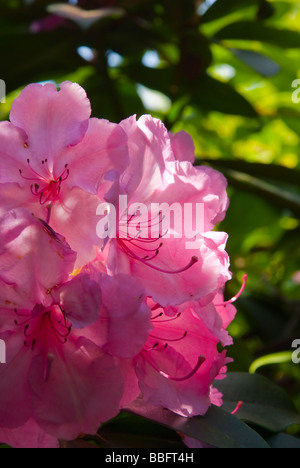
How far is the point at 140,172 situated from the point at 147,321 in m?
0.18

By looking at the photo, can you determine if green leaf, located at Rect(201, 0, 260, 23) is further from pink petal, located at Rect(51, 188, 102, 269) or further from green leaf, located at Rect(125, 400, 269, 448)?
green leaf, located at Rect(125, 400, 269, 448)

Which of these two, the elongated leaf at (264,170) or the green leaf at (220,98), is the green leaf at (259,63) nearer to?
the green leaf at (220,98)

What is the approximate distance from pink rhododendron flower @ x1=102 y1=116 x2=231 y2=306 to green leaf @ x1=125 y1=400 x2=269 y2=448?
0.46 feet

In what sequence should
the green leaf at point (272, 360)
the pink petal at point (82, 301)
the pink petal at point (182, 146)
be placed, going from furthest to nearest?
the green leaf at point (272, 360)
the pink petal at point (182, 146)
the pink petal at point (82, 301)

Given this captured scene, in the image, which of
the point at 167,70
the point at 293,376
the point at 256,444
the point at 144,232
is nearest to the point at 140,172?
the point at 144,232

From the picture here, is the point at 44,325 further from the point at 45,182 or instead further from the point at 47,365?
the point at 45,182

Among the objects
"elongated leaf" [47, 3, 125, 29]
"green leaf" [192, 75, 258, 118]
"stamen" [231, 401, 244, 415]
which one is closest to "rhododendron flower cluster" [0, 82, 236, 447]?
"stamen" [231, 401, 244, 415]

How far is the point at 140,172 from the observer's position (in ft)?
2.26

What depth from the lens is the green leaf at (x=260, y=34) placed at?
4.58 ft

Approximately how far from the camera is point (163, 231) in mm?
694

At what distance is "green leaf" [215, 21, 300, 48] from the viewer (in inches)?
54.9

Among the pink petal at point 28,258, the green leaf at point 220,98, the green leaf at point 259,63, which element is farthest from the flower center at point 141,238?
the green leaf at point 220,98

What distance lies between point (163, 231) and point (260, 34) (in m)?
0.91
